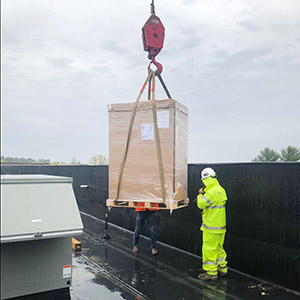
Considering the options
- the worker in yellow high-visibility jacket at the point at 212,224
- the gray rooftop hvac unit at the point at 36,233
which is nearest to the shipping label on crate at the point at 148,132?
the worker in yellow high-visibility jacket at the point at 212,224

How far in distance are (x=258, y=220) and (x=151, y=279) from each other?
2.06 metres

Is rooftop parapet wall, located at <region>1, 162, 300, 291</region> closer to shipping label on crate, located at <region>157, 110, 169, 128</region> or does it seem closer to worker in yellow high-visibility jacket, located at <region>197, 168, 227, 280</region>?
worker in yellow high-visibility jacket, located at <region>197, 168, 227, 280</region>

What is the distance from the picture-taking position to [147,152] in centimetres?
525

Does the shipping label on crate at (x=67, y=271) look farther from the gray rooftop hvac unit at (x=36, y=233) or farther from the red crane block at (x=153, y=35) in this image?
the red crane block at (x=153, y=35)

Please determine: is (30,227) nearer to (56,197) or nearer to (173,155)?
(56,197)

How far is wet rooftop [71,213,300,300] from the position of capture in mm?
4809

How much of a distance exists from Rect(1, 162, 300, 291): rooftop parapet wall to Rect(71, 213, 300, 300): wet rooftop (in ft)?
0.76

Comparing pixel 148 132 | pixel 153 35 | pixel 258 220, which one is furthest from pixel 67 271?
pixel 153 35

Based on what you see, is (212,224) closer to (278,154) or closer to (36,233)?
(36,233)

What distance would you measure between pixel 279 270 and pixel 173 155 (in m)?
2.45

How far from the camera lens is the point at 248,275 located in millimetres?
5605

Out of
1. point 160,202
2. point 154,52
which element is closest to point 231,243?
point 160,202

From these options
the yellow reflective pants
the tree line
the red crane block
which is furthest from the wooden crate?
the tree line

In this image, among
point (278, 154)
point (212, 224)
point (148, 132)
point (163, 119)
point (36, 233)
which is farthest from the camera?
point (278, 154)
